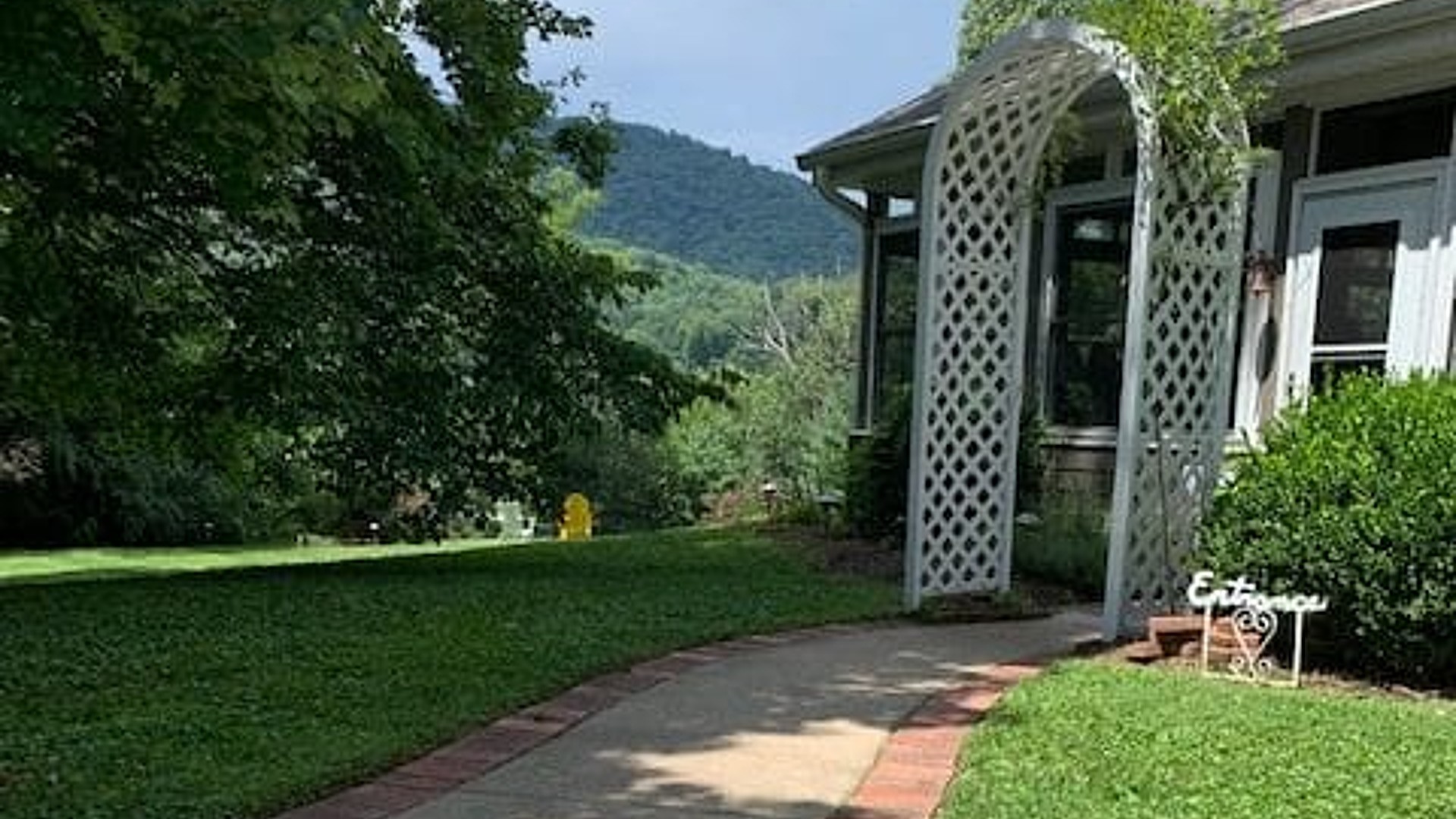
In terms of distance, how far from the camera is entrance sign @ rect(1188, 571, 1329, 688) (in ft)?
17.8

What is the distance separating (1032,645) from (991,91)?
279 centimetres

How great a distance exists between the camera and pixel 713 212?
66812 mm

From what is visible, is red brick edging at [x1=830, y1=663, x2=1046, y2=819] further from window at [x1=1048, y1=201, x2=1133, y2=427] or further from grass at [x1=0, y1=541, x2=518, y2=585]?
grass at [x1=0, y1=541, x2=518, y2=585]

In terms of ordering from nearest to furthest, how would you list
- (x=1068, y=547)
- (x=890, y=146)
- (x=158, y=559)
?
1. (x=1068, y=547)
2. (x=890, y=146)
3. (x=158, y=559)

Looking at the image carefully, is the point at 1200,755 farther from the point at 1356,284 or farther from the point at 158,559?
the point at 158,559

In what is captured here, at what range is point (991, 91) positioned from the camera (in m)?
6.99

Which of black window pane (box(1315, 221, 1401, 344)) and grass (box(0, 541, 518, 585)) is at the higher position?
black window pane (box(1315, 221, 1401, 344))

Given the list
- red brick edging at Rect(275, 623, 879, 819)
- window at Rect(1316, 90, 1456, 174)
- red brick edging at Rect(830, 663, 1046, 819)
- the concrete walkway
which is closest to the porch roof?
window at Rect(1316, 90, 1456, 174)

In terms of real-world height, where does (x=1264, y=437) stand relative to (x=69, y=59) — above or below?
below

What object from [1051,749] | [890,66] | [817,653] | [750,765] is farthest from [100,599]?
[890,66]

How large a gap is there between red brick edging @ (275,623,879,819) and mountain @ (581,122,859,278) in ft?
166

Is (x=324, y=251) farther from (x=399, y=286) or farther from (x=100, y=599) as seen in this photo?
(x=100, y=599)

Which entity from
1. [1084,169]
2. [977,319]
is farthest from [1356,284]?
[1084,169]

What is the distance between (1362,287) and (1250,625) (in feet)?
8.87
